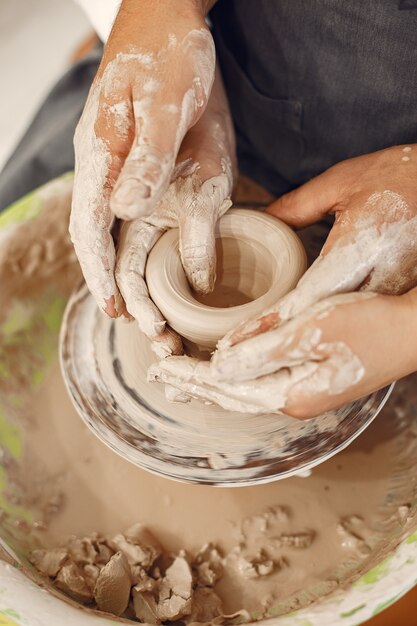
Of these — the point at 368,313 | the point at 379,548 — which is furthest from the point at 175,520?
the point at 368,313

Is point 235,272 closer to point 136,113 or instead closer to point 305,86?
point 136,113

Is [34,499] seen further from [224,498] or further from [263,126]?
[263,126]

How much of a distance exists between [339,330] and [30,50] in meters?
3.20

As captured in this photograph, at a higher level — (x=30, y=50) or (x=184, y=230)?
(x=184, y=230)

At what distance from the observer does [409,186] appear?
1.11 m

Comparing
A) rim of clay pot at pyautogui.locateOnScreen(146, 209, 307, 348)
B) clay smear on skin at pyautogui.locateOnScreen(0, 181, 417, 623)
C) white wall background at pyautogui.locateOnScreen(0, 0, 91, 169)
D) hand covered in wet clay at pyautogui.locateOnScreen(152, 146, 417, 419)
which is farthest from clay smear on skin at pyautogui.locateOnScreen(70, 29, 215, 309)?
white wall background at pyautogui.locateOnScreen(0, 0, 91, 169)

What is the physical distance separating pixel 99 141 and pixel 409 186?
574 millimetres

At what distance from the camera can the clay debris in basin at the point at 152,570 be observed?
116 cm

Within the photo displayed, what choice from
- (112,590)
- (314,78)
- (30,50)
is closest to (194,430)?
(112,590)

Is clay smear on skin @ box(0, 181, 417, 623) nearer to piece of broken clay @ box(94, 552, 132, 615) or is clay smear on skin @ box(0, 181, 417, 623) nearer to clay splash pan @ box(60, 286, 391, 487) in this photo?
piece of broken clay @ box(94, 552, 132, 615)

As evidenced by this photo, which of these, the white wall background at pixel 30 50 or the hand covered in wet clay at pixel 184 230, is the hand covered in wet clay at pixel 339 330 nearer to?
the hand covered in wet clay at pixel 184 230

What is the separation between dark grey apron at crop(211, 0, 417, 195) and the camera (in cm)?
121

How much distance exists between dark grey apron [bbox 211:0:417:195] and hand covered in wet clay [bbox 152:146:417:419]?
0.25 m

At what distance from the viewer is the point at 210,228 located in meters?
1.14
